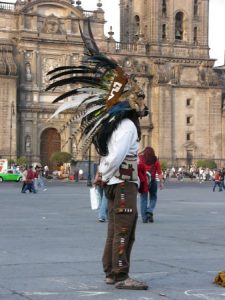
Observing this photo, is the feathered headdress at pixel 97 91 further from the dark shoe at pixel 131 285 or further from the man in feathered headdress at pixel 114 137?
the dark shoe at pixel 131 285

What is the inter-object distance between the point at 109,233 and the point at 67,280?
0.68 m

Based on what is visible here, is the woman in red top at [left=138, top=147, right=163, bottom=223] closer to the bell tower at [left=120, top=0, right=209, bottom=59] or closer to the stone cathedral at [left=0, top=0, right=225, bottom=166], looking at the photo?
the stone cathedral at [left=0, top=0, right=225, bottom=166]

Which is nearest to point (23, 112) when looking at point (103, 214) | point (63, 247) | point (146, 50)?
point (146, 50)

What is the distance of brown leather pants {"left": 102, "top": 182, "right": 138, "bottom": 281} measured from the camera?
8.27 m

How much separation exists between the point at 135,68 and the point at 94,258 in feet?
210

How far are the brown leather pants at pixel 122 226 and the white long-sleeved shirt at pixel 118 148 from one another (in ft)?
0.42

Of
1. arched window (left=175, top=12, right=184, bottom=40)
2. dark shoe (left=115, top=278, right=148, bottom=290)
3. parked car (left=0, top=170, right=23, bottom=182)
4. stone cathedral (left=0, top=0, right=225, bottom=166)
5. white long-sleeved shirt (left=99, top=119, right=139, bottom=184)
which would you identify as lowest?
parked car (left=0, top=170, right=23, bottom=182)

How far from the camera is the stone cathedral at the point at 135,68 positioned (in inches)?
2746

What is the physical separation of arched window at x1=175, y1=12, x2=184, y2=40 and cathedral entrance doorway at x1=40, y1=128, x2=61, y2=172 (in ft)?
47.4

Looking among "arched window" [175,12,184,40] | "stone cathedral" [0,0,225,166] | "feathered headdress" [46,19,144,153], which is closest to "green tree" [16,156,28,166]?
"stone cathedral" [0,0,225,166]

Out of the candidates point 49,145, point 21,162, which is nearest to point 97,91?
point 21,162

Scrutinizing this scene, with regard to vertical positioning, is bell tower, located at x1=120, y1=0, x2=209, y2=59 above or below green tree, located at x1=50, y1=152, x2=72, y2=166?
above

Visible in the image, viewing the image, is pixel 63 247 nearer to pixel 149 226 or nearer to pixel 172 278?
pixel 172 278

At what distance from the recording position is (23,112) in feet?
232
